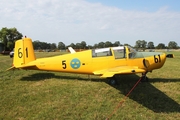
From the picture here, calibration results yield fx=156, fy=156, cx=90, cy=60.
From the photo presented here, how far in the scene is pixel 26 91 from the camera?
259 inches

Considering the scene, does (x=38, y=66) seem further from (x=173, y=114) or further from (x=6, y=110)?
(x=173, y=114)

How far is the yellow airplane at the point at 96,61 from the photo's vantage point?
24.5 feet

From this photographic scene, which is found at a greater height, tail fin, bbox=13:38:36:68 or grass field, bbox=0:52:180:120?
tail fin, bbox=13:38:36:68

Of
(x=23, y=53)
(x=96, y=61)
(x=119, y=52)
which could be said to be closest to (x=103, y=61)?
(x=96, y=61)

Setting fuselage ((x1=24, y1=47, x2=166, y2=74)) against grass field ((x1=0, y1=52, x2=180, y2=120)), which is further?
fuselage ((x1=24, y1=47, x2=166, y2=74))

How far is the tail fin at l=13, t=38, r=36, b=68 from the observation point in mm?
8469

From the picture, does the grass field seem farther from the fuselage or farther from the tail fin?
the tail fin

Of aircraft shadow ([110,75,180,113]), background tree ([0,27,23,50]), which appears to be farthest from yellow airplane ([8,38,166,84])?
background tree ([0,27,23,50])

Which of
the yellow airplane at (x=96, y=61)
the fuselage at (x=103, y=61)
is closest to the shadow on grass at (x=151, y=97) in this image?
the yellow airplane at (x=96, y=61)

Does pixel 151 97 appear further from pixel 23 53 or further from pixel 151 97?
pixel 23 53

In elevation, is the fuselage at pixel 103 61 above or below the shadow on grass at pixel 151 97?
above

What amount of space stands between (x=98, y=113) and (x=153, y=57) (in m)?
4.32

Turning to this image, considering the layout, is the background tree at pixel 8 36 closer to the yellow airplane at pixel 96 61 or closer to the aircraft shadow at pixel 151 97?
the yellow airplane at pixel 96 61

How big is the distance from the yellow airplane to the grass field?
2.52ft
